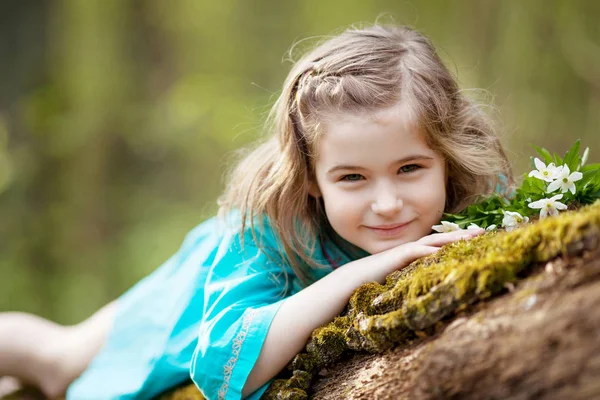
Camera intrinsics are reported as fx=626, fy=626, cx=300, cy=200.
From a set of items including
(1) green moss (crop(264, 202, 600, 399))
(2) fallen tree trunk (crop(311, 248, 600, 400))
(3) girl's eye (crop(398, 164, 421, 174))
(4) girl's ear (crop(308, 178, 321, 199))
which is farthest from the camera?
(4) girl's ear (crop(308, 178, 321, 199))

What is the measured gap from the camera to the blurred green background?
6.43m

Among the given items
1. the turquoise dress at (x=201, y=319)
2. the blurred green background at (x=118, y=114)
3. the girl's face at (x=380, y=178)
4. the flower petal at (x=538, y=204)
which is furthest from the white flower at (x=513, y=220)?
the blurred green background at (x=118, y=114)

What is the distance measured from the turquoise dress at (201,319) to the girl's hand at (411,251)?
36cm

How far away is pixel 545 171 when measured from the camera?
1906 mm

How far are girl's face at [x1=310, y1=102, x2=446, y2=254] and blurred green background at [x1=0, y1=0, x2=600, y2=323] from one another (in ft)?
12.0

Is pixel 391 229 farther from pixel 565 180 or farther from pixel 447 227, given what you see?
pixel 565 180

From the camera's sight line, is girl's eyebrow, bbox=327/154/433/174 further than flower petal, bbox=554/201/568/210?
Yes

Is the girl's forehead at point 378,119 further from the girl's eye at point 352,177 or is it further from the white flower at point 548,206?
the white flower at point 548,206

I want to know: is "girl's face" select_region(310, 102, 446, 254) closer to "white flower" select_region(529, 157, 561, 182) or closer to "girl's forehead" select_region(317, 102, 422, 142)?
"girl's forehead" select_region(317, 102, 422, 142)

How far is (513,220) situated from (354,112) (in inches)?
24.3

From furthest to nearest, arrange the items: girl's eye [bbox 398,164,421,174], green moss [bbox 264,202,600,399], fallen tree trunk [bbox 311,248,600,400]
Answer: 1. girl's eye [bbox 398,164,421,174]
2. green moss [bbox 264,202,600,399]
3. fallen tree trunk [bbox 311,248,600,400]

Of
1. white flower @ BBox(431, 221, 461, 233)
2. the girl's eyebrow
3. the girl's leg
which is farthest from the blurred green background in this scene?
white flower @ BBox(431, 221, 461, 233)

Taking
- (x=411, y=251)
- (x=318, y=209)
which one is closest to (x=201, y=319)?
(x=318, y=209)

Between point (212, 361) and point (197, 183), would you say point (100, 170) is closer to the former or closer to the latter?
point (197, 183)
